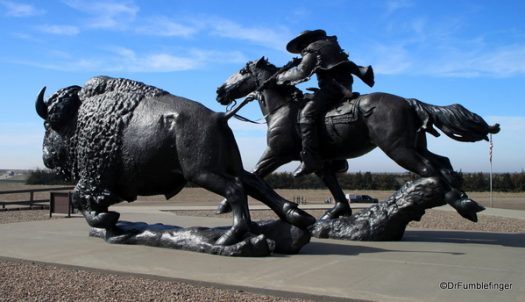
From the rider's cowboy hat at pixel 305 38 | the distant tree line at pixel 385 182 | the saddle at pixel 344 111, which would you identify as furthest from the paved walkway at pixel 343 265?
the distant tree line at pixel 385 182

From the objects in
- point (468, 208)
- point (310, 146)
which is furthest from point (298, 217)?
point (468, 208)

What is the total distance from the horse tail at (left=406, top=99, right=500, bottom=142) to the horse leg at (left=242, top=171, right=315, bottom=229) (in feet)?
7.71

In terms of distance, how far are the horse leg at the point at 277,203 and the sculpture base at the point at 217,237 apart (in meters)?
0.14

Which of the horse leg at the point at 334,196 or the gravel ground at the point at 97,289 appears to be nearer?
the gravel ground at the point at 97,289

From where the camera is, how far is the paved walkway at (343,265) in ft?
13.4

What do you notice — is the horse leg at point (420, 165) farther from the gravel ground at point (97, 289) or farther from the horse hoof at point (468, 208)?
the gravel ground at point (97, 289)

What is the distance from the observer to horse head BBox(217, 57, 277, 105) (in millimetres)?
7820

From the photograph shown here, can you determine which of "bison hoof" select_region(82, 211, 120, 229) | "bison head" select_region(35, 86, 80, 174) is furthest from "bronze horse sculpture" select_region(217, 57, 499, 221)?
"bison head" select_region(35, 86, 80, 174)

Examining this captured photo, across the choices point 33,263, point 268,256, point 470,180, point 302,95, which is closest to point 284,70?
point 302,95

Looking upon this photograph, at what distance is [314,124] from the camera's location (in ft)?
23.6

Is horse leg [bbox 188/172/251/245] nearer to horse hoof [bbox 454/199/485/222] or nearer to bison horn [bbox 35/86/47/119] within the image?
bison horn [bbox 35/86/47/119]

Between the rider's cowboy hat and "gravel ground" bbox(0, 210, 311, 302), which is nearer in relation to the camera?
"gravel ground" bbox(0, 210, 311, 302)

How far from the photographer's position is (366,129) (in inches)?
278

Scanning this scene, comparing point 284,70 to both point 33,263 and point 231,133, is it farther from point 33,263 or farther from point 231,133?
point 33,263
